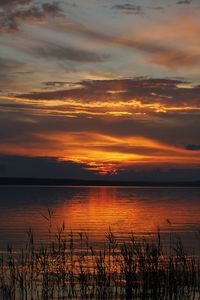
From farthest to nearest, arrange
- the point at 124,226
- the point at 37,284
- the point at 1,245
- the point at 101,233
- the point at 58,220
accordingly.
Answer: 1. the point at 58,220
2. the point at 124,226
3. the point at 101,233
4. the point at 1,245
5. the point at 37,284

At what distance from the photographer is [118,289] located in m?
18.0

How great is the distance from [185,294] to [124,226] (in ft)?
124

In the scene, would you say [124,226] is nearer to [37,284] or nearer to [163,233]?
[163,233]

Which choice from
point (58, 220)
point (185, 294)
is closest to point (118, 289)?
point (185, 294)

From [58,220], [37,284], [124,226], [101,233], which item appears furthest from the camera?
[58,220]

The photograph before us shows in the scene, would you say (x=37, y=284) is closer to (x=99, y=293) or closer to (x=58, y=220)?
(x=99, y=293)

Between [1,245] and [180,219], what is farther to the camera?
[180,219]

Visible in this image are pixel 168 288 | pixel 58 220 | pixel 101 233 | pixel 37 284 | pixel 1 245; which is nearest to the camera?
pixel 168 288

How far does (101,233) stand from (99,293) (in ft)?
94.7

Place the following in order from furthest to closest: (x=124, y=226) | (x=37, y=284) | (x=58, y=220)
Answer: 1. (x=58, y=220)
2. (x=124, y=226)
3. (x=37, y=284)

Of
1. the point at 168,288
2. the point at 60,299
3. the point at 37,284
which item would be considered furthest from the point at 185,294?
the point at 37,284

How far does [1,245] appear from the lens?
1444 inches

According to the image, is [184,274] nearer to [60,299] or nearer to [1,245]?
[60,299]

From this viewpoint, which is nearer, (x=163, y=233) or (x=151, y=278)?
(x=151, y=278)
